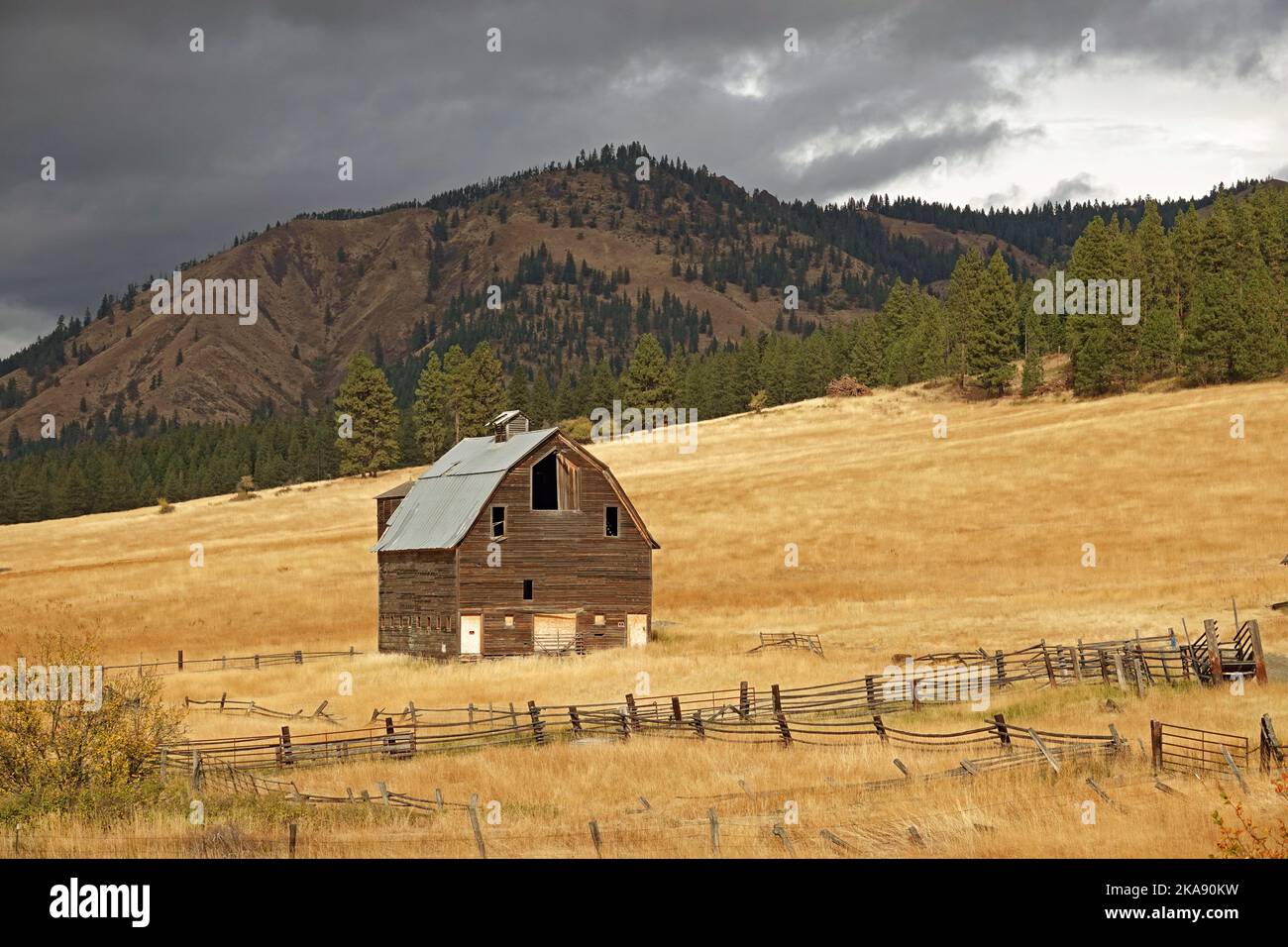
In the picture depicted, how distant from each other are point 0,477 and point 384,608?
134130mm

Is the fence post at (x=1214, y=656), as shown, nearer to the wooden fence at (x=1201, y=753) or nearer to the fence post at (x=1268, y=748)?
the wooden fence at (x=1201, y=753)

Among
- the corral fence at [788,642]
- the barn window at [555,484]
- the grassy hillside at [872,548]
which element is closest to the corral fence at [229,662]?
the grassy hillside at [872,548]

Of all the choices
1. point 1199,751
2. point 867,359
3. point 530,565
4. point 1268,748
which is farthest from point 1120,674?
point 867,359

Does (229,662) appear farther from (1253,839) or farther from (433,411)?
(433,411)

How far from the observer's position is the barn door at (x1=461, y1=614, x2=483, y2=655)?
164ft

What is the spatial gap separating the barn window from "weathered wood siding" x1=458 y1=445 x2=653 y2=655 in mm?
310

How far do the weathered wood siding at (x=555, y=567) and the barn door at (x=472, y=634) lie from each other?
0.74 ft

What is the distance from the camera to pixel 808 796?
22812 millimetres

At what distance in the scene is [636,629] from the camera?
52.1 m

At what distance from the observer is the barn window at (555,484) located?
52.4m

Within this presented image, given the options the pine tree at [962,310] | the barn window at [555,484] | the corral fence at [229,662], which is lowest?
the corral fence at [229,662]

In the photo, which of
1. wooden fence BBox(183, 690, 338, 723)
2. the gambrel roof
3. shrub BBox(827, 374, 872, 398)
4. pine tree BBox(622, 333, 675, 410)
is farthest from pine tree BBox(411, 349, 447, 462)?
wooden fence BBox(183, 690, 338, 723)
